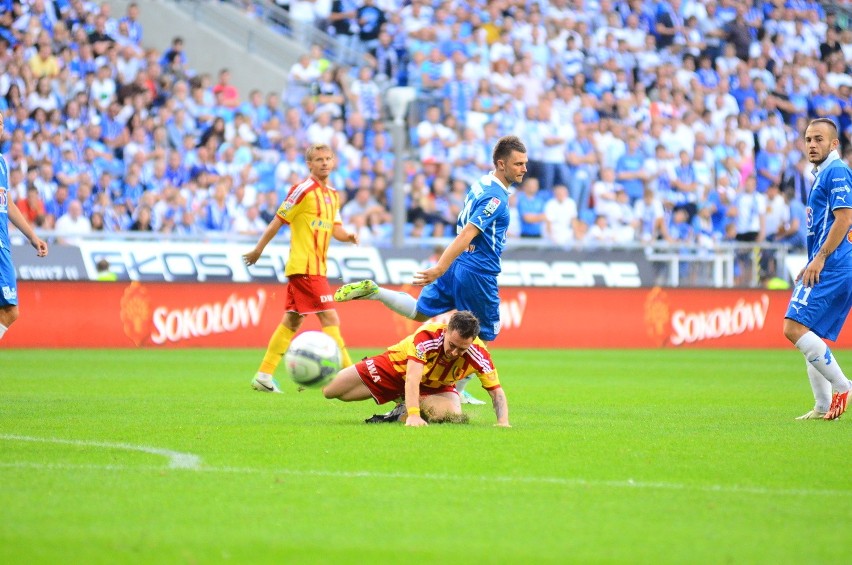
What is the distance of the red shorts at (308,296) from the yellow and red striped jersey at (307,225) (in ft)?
0.26

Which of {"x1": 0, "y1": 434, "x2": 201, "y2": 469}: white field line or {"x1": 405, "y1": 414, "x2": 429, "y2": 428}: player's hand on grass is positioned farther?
{"x1": 405, "y1": 414, "x2": 429, "y2": 428}: player's hand on grass

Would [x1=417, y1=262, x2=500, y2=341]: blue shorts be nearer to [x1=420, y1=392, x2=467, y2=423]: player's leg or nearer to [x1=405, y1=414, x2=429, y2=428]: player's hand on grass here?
[x1=420, y1=392, x2=467, y2=423]: player's leg

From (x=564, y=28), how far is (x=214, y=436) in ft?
70.4

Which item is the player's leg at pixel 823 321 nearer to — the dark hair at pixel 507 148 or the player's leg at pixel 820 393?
the player's leg at pixel 820 393

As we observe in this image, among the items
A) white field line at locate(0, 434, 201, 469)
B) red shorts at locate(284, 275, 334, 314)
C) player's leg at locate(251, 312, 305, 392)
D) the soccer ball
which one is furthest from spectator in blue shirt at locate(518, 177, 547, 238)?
white field line at locate(0, 434, 201, 469)

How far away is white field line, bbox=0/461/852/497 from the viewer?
266 inches

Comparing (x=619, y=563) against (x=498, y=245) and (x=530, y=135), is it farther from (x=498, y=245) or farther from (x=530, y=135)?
(x=530, y=135)

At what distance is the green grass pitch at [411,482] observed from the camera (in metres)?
5.36

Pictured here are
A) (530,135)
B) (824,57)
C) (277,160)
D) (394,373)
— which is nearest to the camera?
(394,373)

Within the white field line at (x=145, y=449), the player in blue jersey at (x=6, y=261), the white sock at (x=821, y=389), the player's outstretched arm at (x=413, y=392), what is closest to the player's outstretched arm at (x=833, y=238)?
the white sock at (x=821, y=389)

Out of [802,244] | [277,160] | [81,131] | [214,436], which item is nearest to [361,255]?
[277,160]

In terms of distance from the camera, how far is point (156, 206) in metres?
21.3

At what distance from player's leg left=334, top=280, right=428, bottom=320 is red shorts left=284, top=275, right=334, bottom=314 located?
1797 millimetres

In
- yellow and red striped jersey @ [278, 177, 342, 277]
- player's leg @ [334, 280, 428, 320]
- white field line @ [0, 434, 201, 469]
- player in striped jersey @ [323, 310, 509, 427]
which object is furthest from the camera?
yellow and red striped jersey @ [278, 177, 342, 277]
